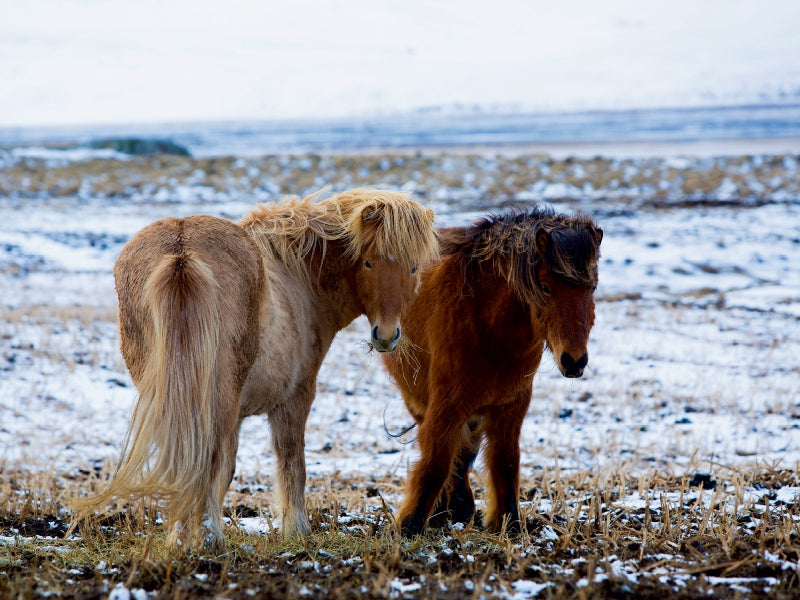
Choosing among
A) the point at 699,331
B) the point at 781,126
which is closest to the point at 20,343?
the point at 699,331

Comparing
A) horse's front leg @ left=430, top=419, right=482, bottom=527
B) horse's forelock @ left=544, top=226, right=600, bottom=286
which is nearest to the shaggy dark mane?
horse's forelock @ left=544, top=226, right=600, bottom=286

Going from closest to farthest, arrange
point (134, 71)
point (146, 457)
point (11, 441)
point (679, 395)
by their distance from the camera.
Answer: point (146, 457) → point (11, 441) → point (679, 395) → point (134, 71)

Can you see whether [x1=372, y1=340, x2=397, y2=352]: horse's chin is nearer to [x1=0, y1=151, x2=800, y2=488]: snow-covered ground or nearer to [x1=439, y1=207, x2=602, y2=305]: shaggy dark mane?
[x1=0, y1=151, x2=800, y2=488]: snow-covered ground

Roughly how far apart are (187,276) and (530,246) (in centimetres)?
189

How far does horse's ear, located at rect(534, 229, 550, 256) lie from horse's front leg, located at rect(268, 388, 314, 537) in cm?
153

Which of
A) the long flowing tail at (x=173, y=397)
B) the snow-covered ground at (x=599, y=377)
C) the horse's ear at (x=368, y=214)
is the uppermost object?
the horse's ear at (x=368, y=214)

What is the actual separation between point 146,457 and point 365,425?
4192 mm

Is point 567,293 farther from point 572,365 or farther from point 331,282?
point 331,282

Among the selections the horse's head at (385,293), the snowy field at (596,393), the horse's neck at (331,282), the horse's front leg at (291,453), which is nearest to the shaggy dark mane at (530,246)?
the snowy field at (596,393)

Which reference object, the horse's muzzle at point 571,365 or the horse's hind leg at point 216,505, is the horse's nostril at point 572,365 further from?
the horse's hind leg at point 216,505

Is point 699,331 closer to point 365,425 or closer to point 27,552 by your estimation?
point 365,425

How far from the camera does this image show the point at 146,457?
138 inches

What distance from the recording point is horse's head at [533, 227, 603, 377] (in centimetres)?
414

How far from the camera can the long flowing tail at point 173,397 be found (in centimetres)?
349
